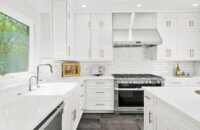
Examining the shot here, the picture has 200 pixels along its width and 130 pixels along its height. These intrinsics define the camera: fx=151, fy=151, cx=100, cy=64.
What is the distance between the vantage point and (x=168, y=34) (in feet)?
12.2

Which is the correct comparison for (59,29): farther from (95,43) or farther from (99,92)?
(99,92)

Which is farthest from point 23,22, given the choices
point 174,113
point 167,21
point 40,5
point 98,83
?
point 167,21

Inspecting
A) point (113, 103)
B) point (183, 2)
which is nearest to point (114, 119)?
point (113, 103)

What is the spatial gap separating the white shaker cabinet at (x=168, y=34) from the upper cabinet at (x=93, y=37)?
1.26m

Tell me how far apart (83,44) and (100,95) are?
132cm

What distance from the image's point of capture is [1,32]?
1.75 m

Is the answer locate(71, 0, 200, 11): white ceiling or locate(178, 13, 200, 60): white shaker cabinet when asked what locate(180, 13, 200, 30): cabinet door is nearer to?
locate(178, 13, 200, 60): white shaker cabinet

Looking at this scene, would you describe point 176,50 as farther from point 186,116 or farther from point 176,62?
point 186,116

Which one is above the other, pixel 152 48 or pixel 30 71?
pixel 152 48

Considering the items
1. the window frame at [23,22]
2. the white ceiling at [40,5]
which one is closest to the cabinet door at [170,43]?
the white ceiling at [40,5]

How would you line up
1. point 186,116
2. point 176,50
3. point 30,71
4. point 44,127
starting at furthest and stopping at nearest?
point 176,50, point 30,71, point 186,116, point 44,127

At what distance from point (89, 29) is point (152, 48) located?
1702 mm

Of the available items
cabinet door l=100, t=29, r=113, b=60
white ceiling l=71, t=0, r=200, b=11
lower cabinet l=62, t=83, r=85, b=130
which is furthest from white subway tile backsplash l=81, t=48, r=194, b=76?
lower cabinet l=62, t=83, r=85, b=130

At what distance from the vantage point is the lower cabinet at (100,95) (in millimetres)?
3492
